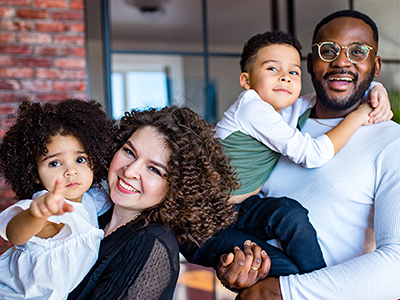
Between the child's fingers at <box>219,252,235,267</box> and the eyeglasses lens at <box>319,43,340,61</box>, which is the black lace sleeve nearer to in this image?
the child's fingers at <box>219,252,235,267</box>

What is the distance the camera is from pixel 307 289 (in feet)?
4.49

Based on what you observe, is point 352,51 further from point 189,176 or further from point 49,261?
point 49,261

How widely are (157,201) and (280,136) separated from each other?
60 cm

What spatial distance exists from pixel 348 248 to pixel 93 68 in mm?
2337

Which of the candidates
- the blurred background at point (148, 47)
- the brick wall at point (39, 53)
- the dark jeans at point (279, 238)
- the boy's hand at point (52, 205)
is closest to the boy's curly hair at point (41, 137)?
the blurred background at point (148, 47)

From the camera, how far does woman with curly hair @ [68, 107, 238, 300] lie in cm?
111

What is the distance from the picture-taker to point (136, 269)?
109 centimetres

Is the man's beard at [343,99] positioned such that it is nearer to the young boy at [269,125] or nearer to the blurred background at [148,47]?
the young boy at [269,125]

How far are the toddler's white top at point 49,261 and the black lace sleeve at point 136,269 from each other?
2.1 inches

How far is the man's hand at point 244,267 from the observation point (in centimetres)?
137

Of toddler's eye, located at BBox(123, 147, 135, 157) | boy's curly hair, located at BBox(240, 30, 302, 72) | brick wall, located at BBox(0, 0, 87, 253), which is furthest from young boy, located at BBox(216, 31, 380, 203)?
brick wall, located at BBox(0, 0, 87, 253)

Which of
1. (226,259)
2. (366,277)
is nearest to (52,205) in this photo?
(226,259)

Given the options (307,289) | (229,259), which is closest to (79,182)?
(229,259)

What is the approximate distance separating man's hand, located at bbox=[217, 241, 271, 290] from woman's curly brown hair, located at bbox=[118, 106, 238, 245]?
0.41 feet
